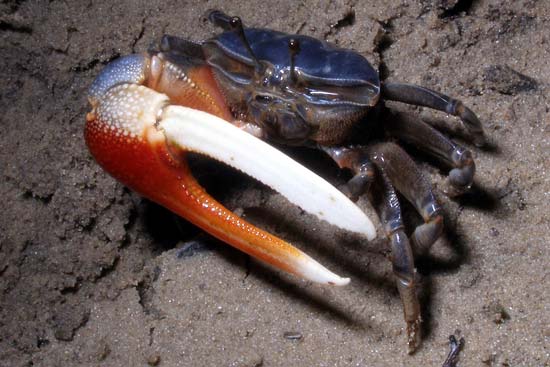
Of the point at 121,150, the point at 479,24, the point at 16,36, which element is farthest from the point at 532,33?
the point at 16,36

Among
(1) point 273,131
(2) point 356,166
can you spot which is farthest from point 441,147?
(1) point 273,131

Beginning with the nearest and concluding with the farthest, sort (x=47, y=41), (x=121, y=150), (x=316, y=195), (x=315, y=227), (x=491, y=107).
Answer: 1. (x=316, y=195)
2. (x=121, y=150)
3. (x=315, y=227)
4. (x=491, y=107)
5. (x=47, y=41)

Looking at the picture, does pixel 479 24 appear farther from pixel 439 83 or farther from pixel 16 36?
pixel 16 36

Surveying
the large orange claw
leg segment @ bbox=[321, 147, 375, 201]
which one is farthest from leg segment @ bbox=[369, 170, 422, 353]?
the large orange claw

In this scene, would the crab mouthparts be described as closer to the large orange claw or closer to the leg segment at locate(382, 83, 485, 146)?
the large orange claw

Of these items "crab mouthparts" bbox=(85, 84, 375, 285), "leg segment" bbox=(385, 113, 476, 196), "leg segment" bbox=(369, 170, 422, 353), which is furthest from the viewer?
"leg segment" bbox=(385, 113, 476, 196)
